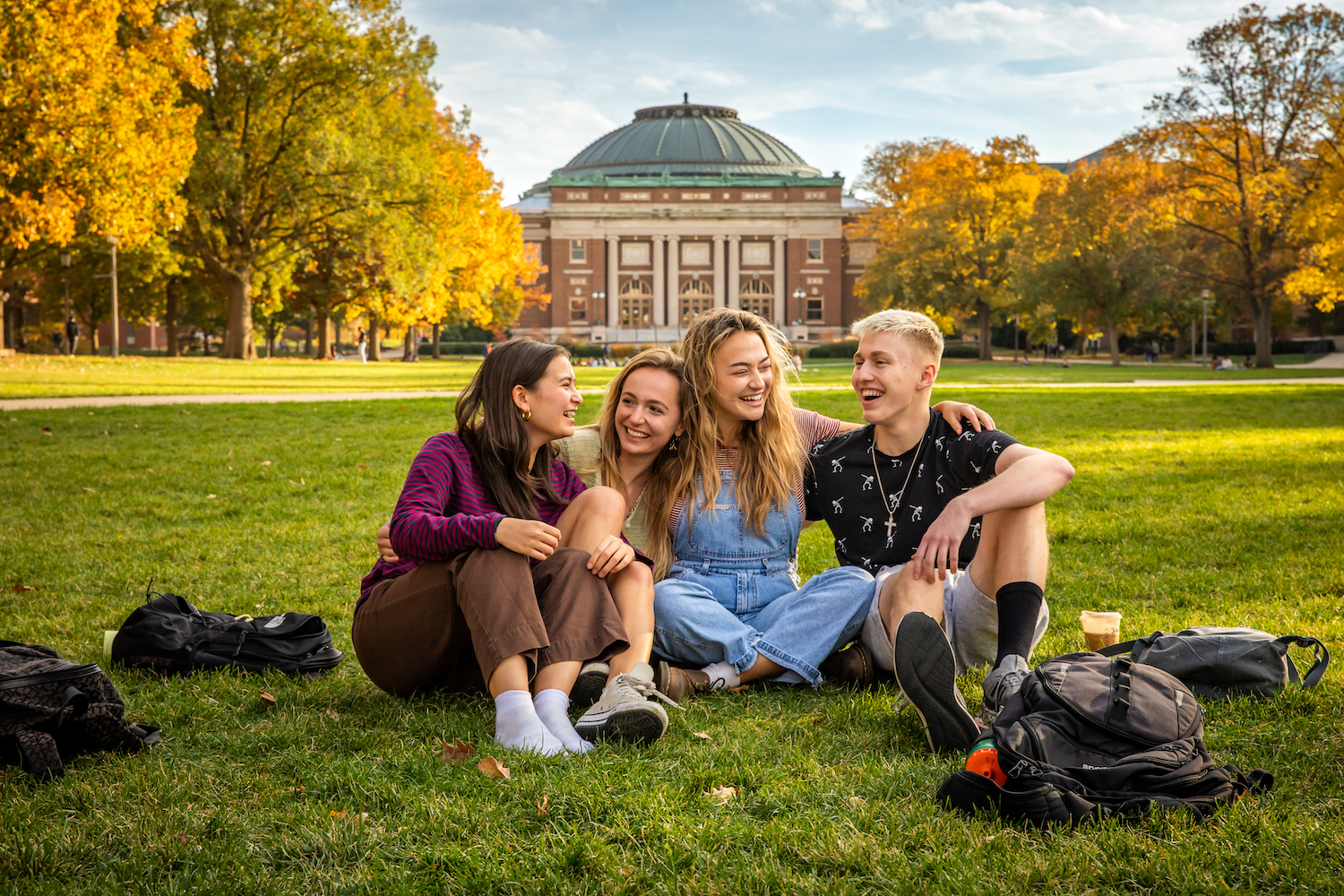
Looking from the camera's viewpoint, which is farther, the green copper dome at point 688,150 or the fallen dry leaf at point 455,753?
the green copper dome at point 688,150

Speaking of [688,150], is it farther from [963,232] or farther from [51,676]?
[51,676]

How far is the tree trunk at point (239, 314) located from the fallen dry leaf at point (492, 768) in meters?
28.9

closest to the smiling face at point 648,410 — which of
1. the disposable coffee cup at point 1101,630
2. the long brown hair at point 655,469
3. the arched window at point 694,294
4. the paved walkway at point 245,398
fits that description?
the long brown hair at point 655,469

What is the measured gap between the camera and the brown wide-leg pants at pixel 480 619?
315 centimetres

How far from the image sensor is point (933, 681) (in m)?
2.96

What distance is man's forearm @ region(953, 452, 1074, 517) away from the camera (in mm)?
3400

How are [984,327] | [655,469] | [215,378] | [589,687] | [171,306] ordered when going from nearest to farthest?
[589,687], [655,469], [215,378], [171,306], [984,327]

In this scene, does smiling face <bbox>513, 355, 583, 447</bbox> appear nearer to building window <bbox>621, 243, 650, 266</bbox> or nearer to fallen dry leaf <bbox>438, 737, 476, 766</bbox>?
fallen dry leaf <bbox>438, 737, 476, 766</bbox>

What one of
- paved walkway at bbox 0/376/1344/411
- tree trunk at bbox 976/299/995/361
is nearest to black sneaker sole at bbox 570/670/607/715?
paved walkway at bbox 0/376/1344/411

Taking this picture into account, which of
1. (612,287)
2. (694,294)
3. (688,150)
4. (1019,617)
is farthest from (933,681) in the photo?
(688,150)

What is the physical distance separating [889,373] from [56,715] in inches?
113

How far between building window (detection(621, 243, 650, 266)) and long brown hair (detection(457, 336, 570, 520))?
7708cm

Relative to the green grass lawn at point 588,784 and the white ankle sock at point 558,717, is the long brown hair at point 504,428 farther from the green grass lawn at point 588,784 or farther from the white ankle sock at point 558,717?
the green grass lawn at point 588,784

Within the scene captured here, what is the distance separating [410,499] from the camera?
3.33 metres
